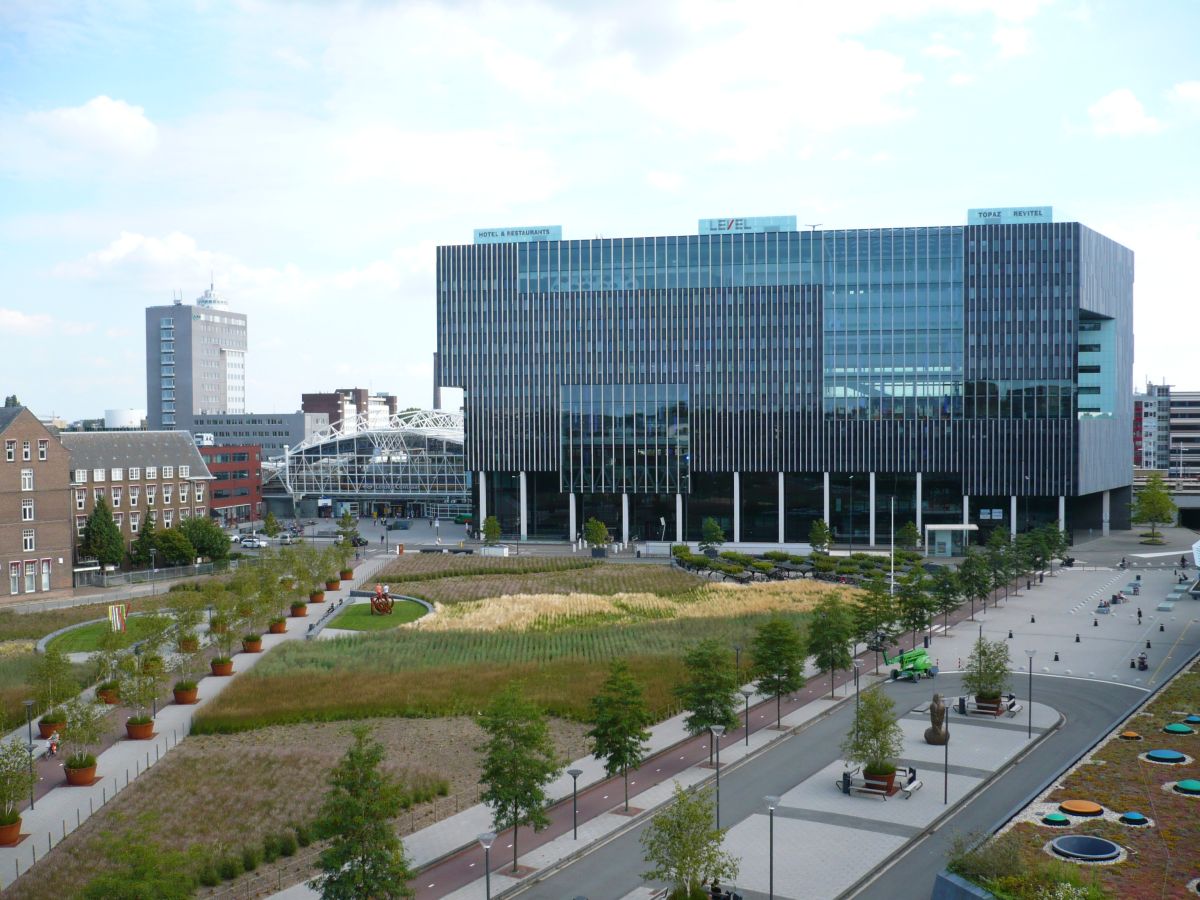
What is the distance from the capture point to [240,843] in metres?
32.7

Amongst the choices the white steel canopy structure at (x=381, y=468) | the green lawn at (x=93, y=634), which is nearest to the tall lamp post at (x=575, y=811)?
the green lawn at (x=93, y=634)

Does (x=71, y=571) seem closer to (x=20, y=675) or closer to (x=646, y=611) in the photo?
(x=20, y=675)

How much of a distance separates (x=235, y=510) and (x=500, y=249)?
52.6 metres

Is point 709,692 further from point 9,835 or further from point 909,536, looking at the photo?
point 909,536

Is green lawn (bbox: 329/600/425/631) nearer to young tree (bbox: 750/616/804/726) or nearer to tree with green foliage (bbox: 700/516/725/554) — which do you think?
young tree (bbox: 750/616/804/726)

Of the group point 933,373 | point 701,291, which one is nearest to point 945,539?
point 933,373

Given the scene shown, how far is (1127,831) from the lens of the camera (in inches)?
1244

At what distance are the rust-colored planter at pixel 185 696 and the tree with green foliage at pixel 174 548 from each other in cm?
4657

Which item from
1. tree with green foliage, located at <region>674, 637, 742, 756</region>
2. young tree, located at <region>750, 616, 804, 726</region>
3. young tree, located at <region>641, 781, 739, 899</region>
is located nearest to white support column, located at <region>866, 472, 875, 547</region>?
young tree, located at <region>750, 616, 804, 726</region>

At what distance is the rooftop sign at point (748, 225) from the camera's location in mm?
120312

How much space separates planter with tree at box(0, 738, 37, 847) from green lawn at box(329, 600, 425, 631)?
34.4 meters

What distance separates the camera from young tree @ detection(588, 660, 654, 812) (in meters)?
37.2

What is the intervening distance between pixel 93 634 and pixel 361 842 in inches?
1884

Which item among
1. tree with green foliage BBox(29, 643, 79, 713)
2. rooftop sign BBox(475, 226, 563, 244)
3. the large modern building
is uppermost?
rooftop sign BBox(475, 226, 563, 244)
